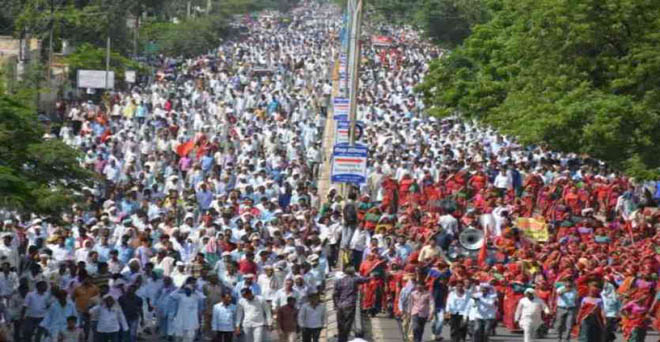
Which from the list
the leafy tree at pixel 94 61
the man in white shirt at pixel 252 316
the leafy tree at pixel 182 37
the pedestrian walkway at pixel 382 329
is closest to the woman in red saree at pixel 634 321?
the pedestrian walkway at pixel 382 329

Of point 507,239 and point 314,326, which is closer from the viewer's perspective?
point 314,326

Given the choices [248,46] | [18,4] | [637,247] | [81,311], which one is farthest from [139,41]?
[81,311]

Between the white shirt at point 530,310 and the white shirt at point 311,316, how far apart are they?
2708 millimetres

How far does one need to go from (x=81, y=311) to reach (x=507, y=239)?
8.59 meters

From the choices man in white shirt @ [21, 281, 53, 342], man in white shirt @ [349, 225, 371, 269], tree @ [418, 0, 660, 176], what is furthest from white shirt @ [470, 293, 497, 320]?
tree @ [418, 0, 660, 176]

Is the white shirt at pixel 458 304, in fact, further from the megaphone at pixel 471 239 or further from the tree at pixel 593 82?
the tree at pixel 593 82

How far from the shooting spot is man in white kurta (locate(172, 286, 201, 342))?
2353cm

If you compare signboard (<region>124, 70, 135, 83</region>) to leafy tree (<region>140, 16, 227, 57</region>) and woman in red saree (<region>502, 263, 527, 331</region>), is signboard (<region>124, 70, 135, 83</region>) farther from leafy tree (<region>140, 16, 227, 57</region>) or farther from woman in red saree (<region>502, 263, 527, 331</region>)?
woman in red saree (<region>502, 263, 527, 331</region>)

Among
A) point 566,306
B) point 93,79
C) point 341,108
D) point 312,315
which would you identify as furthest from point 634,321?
point 93,79

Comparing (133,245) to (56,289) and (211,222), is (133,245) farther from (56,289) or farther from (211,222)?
(56,289)

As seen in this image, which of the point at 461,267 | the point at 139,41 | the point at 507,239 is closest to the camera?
the point at 461,267

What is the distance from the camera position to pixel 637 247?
2977 centimetres

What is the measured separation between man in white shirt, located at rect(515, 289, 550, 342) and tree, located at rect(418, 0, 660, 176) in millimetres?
13454

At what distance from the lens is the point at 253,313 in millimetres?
23000
